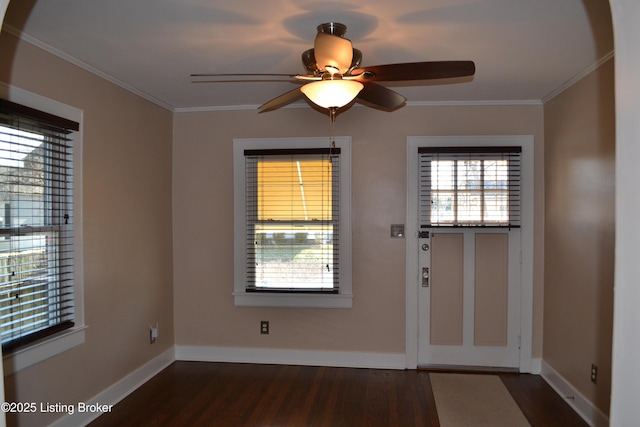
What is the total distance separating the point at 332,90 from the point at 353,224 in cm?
205

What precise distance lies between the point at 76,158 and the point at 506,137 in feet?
11.5

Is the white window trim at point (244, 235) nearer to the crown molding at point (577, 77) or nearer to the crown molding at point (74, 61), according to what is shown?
the crown molding at point (74, 61)

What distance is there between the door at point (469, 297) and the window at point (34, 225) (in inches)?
113

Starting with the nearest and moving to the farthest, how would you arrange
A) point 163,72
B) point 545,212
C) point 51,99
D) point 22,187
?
point 22,187
point 51,99
point 163,72
point 545,212

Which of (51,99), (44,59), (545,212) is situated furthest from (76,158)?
(545,212)

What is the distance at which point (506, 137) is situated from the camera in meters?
3.91

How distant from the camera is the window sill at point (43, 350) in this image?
2340mm

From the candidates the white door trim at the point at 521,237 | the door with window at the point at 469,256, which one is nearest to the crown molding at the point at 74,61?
the white door trim at the point at 521,237

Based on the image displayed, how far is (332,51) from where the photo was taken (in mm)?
2018

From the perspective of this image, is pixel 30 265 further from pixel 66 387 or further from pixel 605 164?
pixel 605 164

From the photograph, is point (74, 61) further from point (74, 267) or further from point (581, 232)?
point (581, 232)

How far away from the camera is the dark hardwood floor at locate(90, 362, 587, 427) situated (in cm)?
306

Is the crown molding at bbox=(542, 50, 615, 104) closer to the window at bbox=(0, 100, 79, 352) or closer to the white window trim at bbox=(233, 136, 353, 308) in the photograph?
the white window trim at bbox=(233, 136, 353, 308)

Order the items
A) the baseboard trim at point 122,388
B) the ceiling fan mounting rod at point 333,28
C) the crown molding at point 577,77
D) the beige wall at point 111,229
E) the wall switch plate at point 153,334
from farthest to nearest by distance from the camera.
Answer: the wall switch plate at point 153,334 < the baseboard trim at point 122,388 < the crown molding at point 577,77 < the beige wall at point 111,229 < the ceiling fan mounting rod at point 333,28
